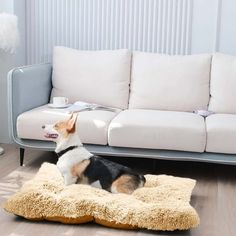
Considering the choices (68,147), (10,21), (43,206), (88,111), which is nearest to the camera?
(43,206)

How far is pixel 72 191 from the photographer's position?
2551mm

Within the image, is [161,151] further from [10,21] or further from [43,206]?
[10,21]

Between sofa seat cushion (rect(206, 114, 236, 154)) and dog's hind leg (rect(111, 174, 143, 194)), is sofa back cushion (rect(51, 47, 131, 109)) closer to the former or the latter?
sofa seat cushion (rect(206, 114, 236, 154))

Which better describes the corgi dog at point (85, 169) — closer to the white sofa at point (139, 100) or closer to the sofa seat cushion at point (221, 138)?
the white sofa at point (139, 100)

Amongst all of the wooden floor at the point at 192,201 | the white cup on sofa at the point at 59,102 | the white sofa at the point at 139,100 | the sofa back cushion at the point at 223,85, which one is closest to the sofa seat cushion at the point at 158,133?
the white sofa at the point at 139,100

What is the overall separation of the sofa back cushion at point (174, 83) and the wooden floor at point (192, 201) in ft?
1.44

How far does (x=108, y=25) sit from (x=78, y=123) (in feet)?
3.90

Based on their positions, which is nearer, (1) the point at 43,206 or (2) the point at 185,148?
(1) the point at 43,206

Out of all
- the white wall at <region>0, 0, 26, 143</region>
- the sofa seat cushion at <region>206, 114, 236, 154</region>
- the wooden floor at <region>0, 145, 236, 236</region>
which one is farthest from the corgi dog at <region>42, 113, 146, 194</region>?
the white wall at <region>0, 0, 26, 143</region>

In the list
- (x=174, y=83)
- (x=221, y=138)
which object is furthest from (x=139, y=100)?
(x=221, y=138)

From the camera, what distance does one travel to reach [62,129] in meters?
2.68

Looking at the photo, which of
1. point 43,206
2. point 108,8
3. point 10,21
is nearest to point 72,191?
point 43,206

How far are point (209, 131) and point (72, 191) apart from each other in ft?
3.29

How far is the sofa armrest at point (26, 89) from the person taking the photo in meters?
3.31
